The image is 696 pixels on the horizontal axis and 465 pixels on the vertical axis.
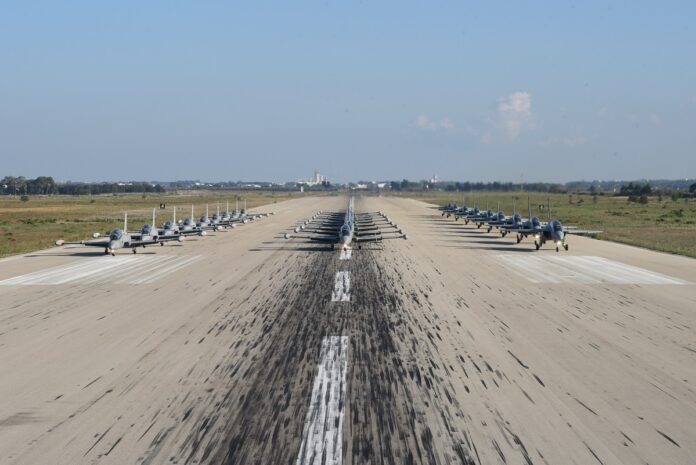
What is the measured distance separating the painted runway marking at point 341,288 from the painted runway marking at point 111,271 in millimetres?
11171

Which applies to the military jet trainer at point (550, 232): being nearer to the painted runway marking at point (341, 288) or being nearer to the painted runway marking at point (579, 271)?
the painted runway marking at point (579, 271)

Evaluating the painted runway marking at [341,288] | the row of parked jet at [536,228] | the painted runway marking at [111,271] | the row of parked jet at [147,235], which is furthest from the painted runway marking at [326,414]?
the row of parked jet at [536,228]

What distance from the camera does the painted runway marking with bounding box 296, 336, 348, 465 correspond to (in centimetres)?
1165

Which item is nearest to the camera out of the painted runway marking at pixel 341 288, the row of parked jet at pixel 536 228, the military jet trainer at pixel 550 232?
the painted runway marking at pixel 341 288

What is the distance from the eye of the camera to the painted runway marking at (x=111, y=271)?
35938mm

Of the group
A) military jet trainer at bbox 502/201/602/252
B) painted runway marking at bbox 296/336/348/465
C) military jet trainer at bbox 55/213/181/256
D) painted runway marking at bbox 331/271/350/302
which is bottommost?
painted runway marking at bbox 331/271/350/302

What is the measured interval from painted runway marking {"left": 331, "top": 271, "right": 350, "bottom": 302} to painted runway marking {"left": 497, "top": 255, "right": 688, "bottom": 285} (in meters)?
11.0

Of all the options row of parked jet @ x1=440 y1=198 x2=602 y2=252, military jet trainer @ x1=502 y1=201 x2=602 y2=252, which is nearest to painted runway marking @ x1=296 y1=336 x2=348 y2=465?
military jet trainer @ x1=502 y1=201 x2=602 y2=252

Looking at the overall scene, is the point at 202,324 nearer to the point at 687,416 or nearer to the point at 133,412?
the point at 133,412

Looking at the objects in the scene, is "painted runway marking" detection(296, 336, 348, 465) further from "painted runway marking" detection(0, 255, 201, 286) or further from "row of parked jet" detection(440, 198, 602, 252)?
"row of parked jet" detection(440, 198, 602, 252)

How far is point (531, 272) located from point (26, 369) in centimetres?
3005

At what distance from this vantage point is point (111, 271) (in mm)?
39969

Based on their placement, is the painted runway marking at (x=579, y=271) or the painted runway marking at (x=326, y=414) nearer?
the painted runway marking at (x=326, y=414)

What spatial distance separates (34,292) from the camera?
105ft
